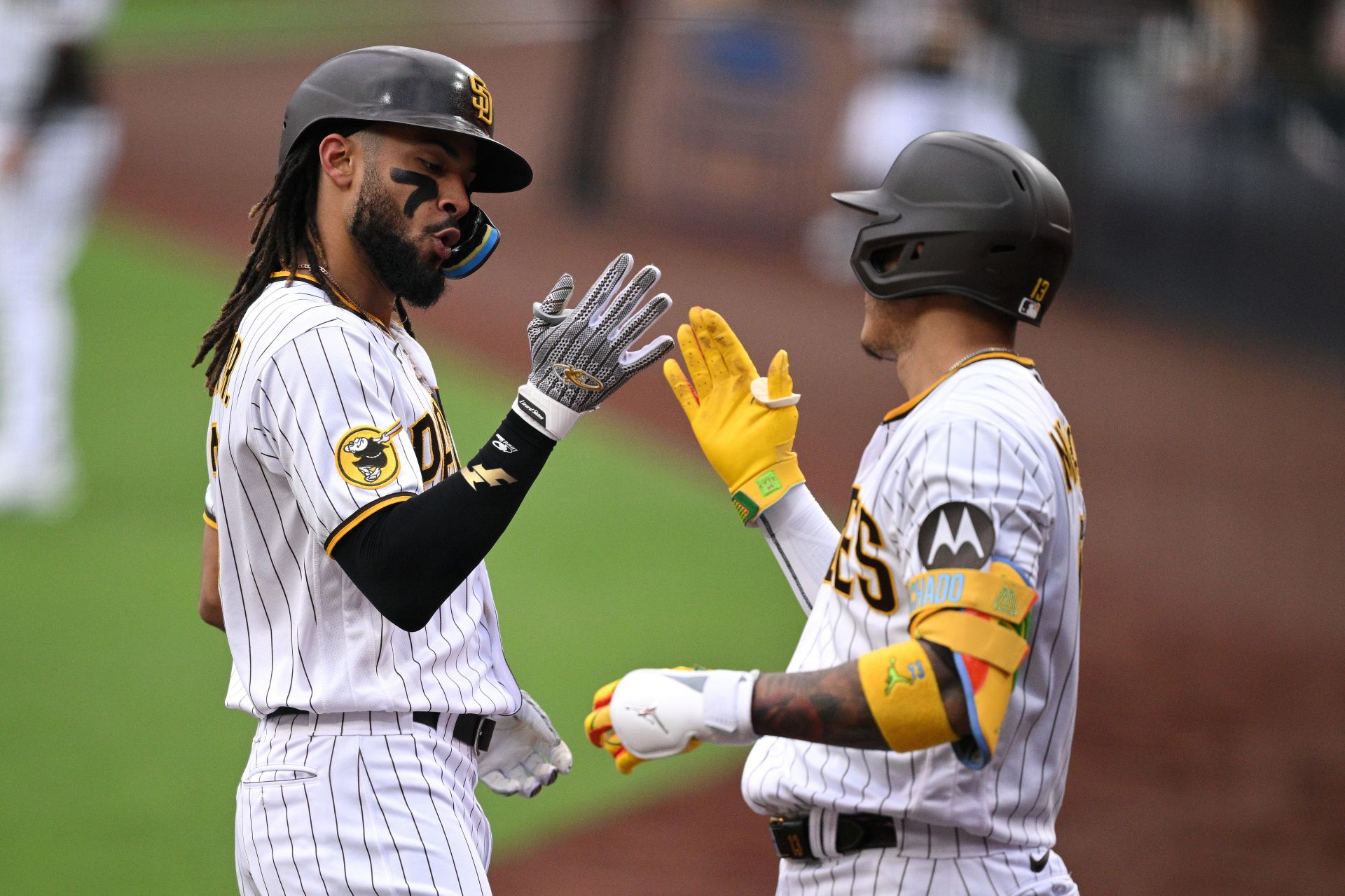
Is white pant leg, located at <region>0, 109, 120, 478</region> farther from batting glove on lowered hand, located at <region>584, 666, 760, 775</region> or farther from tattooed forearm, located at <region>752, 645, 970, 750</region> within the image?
tattooed forearm, located at <region>752, 645, 970, 750</region>

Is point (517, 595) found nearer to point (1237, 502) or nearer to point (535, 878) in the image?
point (535, 878)

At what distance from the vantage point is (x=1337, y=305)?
10.8 metres

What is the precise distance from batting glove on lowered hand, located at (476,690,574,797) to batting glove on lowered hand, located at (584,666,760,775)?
0.62 meters

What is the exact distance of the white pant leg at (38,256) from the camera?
767 cm

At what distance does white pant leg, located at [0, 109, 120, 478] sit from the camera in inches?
302

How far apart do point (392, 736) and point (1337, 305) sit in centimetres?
1000

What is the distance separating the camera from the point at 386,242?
272cm

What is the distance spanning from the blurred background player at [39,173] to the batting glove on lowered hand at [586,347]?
5.83 m

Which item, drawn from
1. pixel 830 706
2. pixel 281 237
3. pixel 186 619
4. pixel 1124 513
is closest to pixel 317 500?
pixel 281 237

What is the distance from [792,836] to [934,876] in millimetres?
260

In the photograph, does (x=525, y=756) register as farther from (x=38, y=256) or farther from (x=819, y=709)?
(x=38, y=256)

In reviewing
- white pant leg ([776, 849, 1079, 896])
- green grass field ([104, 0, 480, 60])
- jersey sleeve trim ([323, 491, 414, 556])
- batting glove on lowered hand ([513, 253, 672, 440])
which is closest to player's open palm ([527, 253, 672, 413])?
batting glove on lowered hand ([513, 253, 672, 440])

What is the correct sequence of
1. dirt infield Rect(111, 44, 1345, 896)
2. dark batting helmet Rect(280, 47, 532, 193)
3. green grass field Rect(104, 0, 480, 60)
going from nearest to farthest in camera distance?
1. dark batting helmet Rect(280, 47, 532, 193)
2. dirt infield Rect(111, 44, 1345, 896)
3. green grass field Rect(104, 0, 480, 60)

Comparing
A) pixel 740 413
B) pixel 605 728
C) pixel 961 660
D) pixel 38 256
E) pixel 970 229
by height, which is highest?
pixel 38 256
